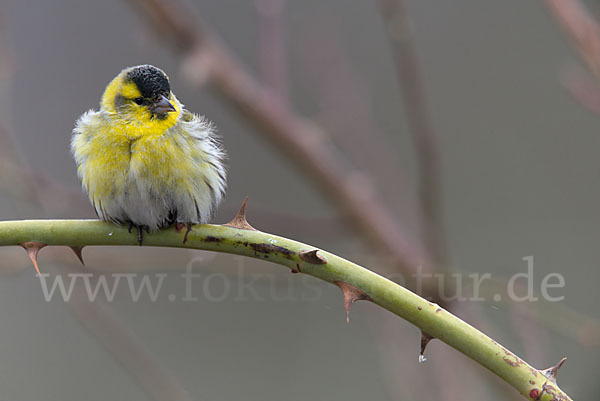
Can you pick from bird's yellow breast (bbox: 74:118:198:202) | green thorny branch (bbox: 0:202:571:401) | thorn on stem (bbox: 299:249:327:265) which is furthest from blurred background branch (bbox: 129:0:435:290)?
thorn on stem (bbox: 299:249:327:265)

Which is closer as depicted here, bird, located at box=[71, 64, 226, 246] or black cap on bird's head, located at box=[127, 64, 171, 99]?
bird, located at box=[71, 64, 226, 246]

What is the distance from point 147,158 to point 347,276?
135 centimetres

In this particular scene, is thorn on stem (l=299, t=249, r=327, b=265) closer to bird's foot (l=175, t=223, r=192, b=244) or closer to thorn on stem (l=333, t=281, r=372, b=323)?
thorn on stem (l=333, t=281, r=372, b=323)

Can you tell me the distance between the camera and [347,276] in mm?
1894

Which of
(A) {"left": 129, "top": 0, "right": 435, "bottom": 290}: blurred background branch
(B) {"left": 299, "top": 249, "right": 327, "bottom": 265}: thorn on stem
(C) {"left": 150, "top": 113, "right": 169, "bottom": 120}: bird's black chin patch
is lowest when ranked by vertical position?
(B) {"left": 299, "top": 249, "right": 327, "bottom": 265}: thorn on stem

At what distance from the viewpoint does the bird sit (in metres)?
2.88

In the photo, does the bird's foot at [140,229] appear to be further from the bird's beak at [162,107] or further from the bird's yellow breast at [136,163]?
the bird's beak at [162,107]

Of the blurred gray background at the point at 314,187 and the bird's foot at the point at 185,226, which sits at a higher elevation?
the blurred gray background at the point at 314,187

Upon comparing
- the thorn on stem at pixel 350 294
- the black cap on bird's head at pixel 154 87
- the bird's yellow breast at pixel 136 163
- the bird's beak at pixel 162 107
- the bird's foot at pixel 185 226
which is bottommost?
the thorn on stem at pixel 350 294

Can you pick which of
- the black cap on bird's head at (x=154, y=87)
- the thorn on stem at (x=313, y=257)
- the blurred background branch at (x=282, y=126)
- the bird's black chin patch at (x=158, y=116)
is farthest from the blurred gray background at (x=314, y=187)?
the thorn on stem at (x=313, y=257)

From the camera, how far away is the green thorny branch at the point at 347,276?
1.80 m

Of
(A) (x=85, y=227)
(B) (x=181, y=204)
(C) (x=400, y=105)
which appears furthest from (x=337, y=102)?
(A) (x=85, y=227)

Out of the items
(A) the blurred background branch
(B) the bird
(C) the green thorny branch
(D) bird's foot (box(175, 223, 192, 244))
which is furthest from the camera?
(A) the blurred background branch

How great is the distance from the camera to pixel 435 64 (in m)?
7.48
